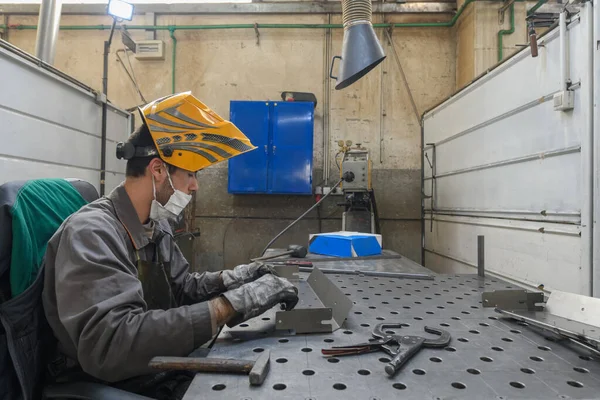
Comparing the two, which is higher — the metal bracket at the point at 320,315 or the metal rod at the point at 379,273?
the metal bracket at the point at 320,315

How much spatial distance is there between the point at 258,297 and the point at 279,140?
9.40 ft

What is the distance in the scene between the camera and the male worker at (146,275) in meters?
0.78

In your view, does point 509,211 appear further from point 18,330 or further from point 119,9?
point 119,9

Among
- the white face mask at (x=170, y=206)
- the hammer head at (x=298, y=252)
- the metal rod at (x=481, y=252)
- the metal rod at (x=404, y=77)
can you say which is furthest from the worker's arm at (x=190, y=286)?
the metal rod at (x=404, y=77)

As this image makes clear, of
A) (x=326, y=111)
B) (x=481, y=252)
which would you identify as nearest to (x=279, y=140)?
(x=326, y=111)

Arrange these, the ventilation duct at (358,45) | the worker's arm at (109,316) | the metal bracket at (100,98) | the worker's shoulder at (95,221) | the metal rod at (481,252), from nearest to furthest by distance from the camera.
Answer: the worker's arm at (109,316), the worker's shoulder at (95,221), the metal rod at (481,252), the ventilation duct at (358,45), the metal bracket at (100,98)

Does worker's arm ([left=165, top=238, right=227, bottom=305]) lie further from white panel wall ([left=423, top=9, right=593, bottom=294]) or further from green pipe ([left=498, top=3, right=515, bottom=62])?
green pipe ([left=498, top=3, right=515, bottom=62])

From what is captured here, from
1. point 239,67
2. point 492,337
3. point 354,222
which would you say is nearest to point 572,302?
point 492,337

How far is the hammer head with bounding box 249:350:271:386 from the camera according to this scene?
67 centimetres

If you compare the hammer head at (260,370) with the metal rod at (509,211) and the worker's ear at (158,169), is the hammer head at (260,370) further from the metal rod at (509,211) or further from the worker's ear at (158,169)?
the metal rod at (509,211)

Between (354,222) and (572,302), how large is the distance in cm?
227

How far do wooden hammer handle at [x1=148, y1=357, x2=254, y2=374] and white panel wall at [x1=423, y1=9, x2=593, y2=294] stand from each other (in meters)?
1.62

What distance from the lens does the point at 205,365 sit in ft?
2.35

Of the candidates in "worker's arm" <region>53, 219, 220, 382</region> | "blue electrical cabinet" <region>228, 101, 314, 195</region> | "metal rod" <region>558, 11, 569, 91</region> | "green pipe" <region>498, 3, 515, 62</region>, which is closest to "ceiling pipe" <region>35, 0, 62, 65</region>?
"blue electrical cabinet" <region>228, 101, 314, 195</region>
